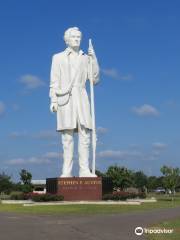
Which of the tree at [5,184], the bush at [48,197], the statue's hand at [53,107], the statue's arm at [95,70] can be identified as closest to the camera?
the bush at [48,197]

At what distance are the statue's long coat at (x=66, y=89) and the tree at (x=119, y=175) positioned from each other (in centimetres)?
1474

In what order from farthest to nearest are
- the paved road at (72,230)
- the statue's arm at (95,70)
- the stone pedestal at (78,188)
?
the statue's arm at (95,70) → the stone pedestal at (78,188) → the paved road at (72,230)

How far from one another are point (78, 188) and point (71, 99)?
17.1 ft

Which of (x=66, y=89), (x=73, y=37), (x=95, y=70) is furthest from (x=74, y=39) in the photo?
(x=66, y=89)

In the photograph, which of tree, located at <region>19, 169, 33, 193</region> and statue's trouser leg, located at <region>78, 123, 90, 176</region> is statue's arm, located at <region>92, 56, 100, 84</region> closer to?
statue's trouser leg, located at <region>78, 123, 90, 176</region>

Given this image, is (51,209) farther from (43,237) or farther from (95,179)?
(43,237)

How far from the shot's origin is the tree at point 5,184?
74.2 metres

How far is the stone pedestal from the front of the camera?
101ft

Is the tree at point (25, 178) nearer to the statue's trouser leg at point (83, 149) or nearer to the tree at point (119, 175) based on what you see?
the tree at point (119, 175)

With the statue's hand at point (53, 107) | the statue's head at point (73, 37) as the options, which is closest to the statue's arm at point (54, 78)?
the statue's hand at point (53, 107)

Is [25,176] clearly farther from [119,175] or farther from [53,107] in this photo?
[53,107]

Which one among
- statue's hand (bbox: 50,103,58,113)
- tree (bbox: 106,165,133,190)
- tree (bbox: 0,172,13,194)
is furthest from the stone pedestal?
tree (bbox: 0,172,13,194)

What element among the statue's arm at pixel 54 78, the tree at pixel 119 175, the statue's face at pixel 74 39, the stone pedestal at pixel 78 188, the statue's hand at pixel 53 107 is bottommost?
the stone pedestal at pixel 78 188

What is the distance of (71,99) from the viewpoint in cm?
3173
